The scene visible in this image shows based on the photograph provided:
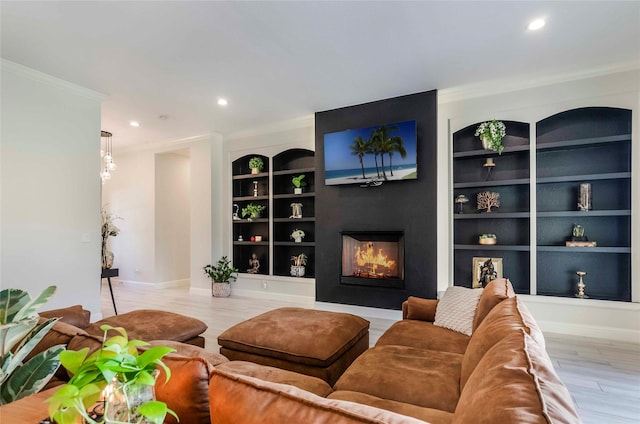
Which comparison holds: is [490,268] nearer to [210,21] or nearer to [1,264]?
[210,21]

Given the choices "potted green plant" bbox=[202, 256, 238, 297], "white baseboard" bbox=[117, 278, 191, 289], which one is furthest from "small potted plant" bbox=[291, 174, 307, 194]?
"white baseboard" bbox=[117, 278, 191, 289]

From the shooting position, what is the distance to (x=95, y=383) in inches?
24.6

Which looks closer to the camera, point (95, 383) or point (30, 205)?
point (95, 383)

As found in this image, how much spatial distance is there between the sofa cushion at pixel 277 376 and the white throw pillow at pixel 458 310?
127 centimetres

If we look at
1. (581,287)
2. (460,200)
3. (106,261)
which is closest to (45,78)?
(106,261)

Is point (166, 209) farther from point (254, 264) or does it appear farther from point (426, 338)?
point (426, 338)

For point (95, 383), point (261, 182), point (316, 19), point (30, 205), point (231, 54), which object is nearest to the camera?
point (95, 383)

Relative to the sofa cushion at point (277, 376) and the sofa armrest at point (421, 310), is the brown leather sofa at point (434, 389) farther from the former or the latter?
the sofa armrest at point (421, 310)

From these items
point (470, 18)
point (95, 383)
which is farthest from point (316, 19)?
point (95, 383)

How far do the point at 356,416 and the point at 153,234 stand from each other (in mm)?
6928

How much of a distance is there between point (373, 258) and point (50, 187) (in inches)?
156

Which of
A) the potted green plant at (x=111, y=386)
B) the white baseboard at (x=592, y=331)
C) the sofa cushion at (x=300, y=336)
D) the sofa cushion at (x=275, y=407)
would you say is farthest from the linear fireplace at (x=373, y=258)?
the potted green plant at (x=111, y=386)

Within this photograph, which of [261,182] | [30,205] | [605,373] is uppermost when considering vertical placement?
[261,182]

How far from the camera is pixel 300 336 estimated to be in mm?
→ 2246
